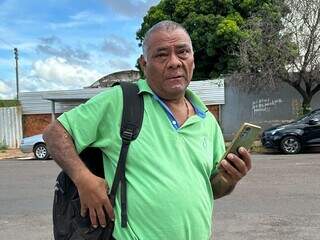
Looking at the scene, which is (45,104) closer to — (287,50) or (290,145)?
(287,50)

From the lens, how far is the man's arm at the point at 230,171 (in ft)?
7.97

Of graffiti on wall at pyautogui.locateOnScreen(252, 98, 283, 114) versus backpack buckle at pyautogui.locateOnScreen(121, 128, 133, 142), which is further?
graffiti on wall at pyautogui.locateOnScreen(252, 98, 283, 114)

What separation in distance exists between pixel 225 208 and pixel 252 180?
2.97 m

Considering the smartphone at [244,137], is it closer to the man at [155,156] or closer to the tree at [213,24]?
the man at [155,156]

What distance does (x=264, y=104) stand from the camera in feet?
77.0

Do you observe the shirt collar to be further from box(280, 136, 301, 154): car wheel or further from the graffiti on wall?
the graffiti on wall

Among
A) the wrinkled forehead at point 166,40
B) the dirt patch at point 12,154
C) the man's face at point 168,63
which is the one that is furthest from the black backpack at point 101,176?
the dirt patch at point 12,154

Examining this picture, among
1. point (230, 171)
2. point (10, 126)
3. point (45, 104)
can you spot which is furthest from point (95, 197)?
point (45, 104)

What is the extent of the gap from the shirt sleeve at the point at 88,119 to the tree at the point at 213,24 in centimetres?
2274

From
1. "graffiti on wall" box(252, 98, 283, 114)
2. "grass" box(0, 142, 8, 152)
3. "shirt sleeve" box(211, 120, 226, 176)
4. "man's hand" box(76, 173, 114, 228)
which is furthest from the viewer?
"grass" box(0, 142, 8, 152)

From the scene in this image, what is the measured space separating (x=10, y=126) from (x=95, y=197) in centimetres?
2369

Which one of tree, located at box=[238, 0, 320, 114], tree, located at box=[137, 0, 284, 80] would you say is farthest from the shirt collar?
tree, located at box=[137, 0, 284, 80]

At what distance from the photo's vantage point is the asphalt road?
21.1 ft

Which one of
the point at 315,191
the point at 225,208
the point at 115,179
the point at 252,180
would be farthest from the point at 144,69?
the point at 252,180
